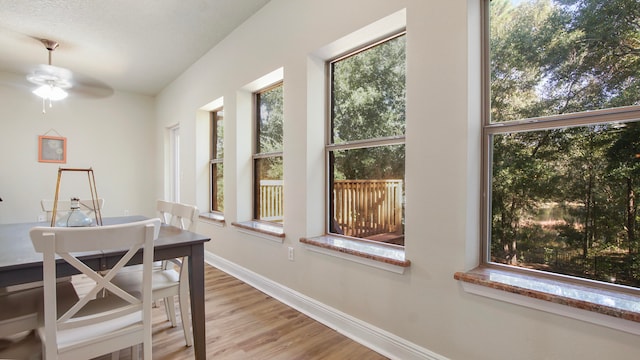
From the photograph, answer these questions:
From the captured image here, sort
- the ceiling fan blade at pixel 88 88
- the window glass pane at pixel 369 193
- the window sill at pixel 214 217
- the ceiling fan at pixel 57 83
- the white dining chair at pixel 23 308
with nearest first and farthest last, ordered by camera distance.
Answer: the white dining chair at pixel 23 308 → the window glass pane at pixel 369 193 → the ceiling fan at pixel 57 83 → the window sill at pixel 214 217 → the ceiling fan blade at pixel 88 88

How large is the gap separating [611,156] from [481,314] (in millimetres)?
879

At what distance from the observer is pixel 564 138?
1.39m

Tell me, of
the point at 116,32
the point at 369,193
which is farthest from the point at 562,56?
the point at 116,32

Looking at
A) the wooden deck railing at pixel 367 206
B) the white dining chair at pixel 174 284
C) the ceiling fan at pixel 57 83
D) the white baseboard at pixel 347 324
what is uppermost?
the ceiling fan at pixel 57 83

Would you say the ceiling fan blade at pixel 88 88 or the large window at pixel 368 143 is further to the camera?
the ceiling fan blade at pixel 88 88

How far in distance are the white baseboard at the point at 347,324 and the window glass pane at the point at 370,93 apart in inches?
49.9

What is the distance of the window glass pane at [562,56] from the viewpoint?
1262 mm

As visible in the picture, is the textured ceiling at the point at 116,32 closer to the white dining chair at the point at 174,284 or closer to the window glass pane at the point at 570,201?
the white dining chair at the point at 174,284

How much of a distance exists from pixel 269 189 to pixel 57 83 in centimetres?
371

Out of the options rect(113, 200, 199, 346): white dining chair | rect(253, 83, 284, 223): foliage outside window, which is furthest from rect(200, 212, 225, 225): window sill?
rect(113, 200, 199, 346): white dining chair

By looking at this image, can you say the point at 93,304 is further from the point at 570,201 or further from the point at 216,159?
the point at 216,159

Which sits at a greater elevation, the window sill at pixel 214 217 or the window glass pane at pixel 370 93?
the window glass pane at pixel 370 93

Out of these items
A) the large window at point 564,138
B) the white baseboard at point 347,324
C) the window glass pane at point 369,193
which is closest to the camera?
the large window at point 564,138

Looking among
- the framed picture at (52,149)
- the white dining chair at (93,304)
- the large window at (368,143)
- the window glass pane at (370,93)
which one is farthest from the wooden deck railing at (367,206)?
the framed picture at (52,149)
